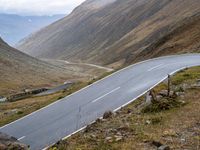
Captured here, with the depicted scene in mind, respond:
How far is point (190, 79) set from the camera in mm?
24328

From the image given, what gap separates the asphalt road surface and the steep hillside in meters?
62.6

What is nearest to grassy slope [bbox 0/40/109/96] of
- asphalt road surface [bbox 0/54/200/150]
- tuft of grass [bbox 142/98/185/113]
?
asphalt road surface [bbox 0/54/200/150]

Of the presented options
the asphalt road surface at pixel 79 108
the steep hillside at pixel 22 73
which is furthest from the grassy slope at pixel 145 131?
the steep hillside at pixel 22 73

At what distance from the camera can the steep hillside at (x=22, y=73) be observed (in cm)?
10288

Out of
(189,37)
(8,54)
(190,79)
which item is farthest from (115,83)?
(8,54)

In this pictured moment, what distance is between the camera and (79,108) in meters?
22.6

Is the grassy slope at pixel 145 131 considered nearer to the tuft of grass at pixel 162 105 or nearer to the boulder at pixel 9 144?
the tuft of grass at pixel 162 105

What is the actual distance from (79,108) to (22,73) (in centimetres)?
9723

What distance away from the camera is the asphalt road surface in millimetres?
19780

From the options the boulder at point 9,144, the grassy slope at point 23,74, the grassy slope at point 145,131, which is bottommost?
the grassy slope at point 23,74

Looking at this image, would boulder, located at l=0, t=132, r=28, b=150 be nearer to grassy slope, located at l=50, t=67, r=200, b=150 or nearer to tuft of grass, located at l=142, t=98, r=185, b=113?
grassy slope, located at l=50, t=67, r=200, b=150

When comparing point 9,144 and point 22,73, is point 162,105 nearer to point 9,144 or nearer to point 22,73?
point 9,144

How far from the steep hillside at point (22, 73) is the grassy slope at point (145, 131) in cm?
7713

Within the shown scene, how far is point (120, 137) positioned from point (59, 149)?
214 cm
